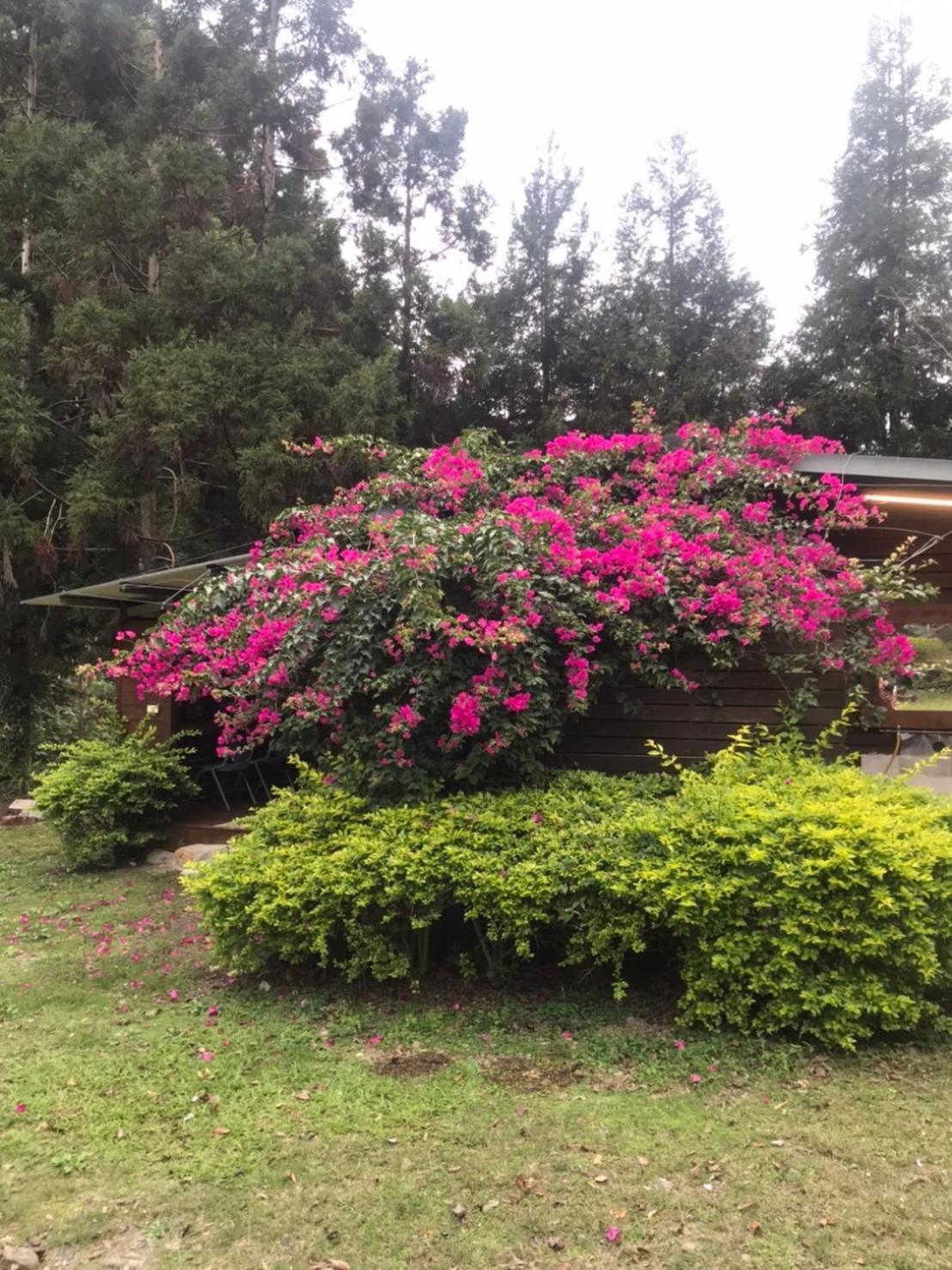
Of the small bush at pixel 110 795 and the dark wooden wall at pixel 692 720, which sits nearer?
the dark wooden wall at pixel 692 720

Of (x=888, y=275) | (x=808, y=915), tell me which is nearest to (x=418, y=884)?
(x=808, y=915)

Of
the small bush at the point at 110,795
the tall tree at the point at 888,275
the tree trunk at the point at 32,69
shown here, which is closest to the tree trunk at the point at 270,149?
the tree trunk at the point at 32,69

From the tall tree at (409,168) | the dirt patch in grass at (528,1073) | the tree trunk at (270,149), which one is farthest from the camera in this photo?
the tall tree at (409,168)

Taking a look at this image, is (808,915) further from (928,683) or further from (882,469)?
(928,683)

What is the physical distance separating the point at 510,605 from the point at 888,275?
1665 centimetres

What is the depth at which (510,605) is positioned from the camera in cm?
408

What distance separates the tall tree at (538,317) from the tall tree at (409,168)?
1.41 meters

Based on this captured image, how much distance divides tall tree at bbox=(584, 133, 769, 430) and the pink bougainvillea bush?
9.61 metres

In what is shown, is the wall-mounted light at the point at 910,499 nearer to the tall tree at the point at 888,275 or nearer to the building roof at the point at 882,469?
the building roof at the point at 882,469

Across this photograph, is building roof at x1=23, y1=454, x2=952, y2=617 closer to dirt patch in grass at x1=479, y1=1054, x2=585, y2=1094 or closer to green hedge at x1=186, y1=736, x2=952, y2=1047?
green hedge at x1=186, y1=736, x2=952, y2=1047

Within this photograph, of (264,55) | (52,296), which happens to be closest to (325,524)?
(52,296)

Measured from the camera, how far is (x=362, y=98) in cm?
1455

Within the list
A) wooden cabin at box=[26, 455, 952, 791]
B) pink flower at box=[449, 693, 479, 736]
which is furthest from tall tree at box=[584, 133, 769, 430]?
pink flower at box=[449, 693, 479, 736]

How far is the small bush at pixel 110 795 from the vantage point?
6574 mm
